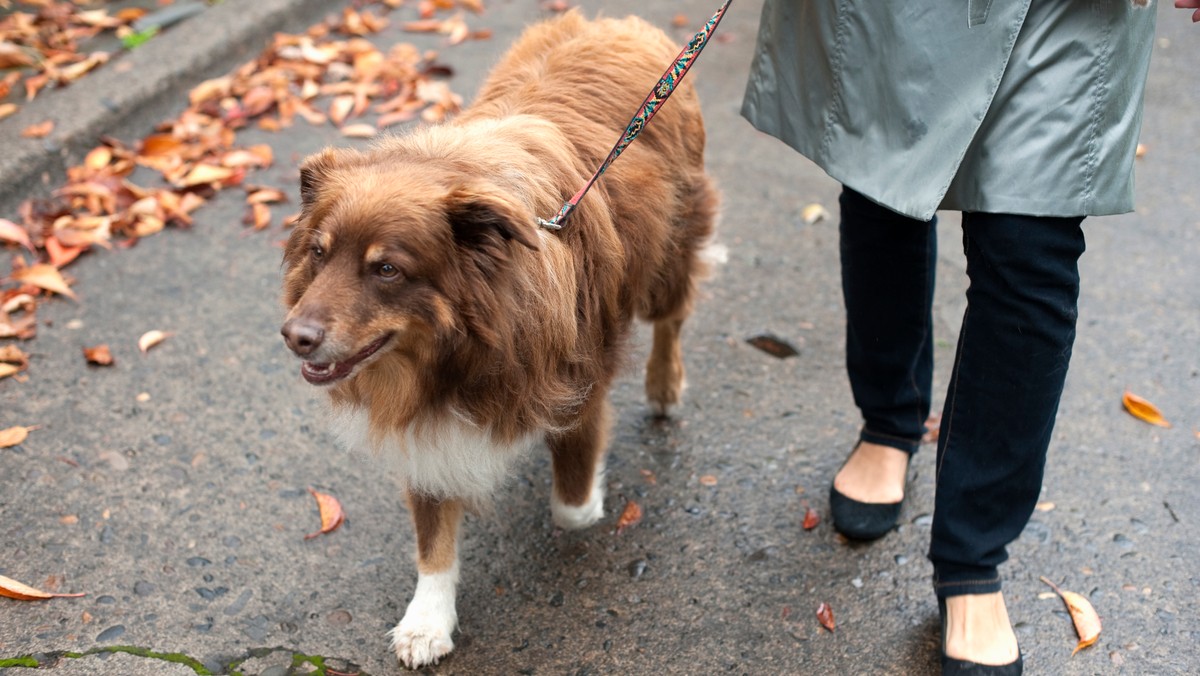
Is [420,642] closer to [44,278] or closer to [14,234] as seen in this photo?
[44,278]

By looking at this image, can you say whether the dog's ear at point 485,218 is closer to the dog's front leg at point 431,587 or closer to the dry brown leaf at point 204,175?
the dog's front leg at point 431,587

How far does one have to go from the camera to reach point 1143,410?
3.63 metres

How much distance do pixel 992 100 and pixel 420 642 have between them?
1920mm

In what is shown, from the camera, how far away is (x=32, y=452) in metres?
3.26

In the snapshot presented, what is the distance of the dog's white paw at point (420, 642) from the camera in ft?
8.65

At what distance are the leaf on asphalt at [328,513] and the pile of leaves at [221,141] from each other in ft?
4.39

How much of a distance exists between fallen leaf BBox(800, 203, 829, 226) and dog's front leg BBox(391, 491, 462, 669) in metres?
2.66

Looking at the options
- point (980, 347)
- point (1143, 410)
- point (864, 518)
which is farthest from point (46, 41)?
point (1143, 410)

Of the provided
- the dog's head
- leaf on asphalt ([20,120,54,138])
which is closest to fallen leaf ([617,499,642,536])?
the dog's head

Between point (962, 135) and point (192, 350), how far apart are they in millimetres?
2895

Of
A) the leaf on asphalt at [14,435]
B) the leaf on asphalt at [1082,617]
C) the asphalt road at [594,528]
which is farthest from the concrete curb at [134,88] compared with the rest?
the leaf on asphalt at [1082,617]

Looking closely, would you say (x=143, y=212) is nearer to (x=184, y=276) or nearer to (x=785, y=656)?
(x=184, y=276)

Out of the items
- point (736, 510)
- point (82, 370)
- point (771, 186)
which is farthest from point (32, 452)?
point (771, 186)

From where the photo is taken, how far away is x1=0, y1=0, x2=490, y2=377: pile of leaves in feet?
13.8
